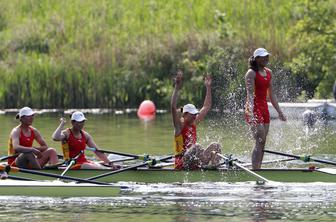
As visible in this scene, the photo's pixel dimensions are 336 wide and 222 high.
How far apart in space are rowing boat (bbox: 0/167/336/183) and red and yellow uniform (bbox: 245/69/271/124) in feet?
3.16

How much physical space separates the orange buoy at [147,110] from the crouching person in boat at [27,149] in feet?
65.9

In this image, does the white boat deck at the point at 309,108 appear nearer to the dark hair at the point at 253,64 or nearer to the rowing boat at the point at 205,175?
the dark hair at the point at 253,64

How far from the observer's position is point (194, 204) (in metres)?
16.8

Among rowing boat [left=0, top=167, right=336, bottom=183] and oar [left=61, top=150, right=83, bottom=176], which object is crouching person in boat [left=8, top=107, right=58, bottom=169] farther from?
oar [left=61, top=150, right=83, bottom=176]

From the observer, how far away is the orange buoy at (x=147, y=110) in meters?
40.1

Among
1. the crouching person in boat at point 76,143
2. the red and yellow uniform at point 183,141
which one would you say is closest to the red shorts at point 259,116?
the red and yellow uniform at point 183,141

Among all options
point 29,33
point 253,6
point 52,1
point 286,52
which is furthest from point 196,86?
point 52,1

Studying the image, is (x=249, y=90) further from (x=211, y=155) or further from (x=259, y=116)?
(x=211, y=155)

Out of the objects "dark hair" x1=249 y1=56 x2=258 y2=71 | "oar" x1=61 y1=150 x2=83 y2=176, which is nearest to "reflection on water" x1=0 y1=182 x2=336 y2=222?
"oar" x1=61 y1=150 x2=83 y2=176

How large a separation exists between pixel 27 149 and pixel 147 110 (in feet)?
71.5

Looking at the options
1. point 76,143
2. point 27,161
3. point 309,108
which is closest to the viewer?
point 27,161

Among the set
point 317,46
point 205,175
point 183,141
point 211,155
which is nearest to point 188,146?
point 183,141

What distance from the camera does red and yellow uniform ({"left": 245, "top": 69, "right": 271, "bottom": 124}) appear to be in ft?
62.7

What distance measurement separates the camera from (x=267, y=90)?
19609mm
